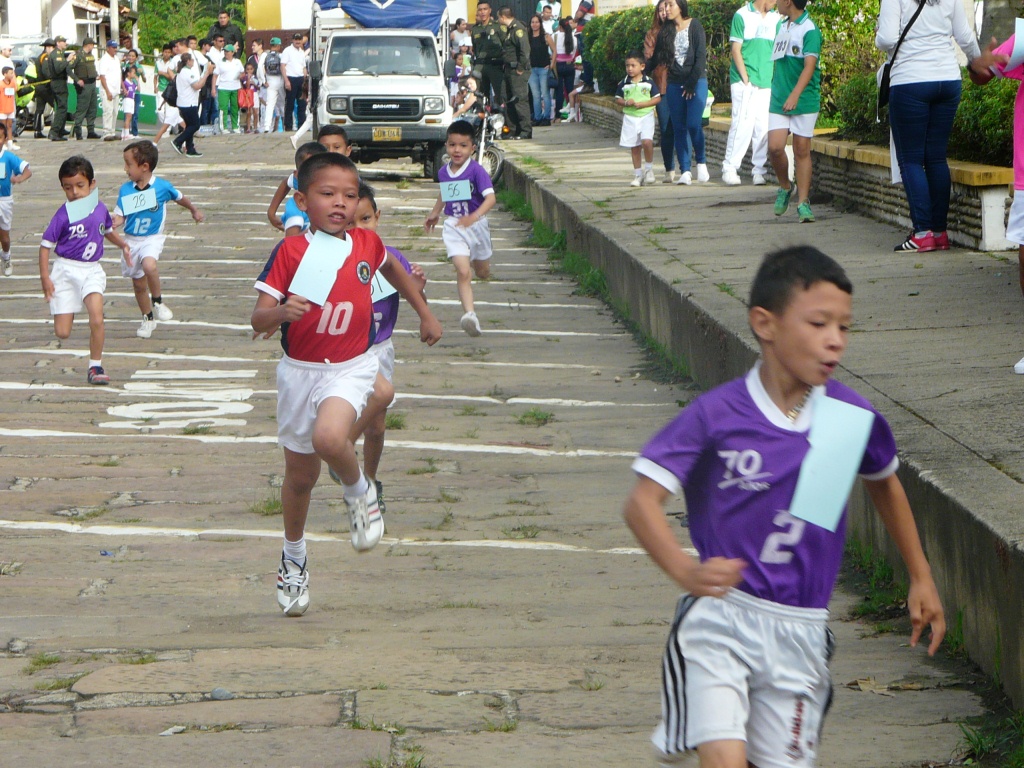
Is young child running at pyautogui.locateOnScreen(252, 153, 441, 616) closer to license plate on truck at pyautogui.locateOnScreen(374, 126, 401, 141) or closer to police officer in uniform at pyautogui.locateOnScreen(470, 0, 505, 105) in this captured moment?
license plate on truck at pyautogui.locateOnScreen(374, 126, 401, 141)

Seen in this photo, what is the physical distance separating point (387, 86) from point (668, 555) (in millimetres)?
20878

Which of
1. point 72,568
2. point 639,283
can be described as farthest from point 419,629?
point 639,283

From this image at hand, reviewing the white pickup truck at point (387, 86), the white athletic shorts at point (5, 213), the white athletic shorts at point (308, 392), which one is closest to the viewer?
the white athletic shorts at point (308, 392)

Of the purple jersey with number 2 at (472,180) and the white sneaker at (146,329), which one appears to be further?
the white sneaker at (146,329)

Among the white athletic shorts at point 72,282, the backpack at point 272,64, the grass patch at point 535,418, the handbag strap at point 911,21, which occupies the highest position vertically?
the handbag strap at point 911,21

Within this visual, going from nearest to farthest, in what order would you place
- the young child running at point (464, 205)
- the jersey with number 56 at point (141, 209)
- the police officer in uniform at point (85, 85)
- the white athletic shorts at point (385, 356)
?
the white athletic shorts at point (385, 356), the young child running at point (464, 205), the jersey with number 56 at point (141, 209), the police officer in uniform at point (85, 85)

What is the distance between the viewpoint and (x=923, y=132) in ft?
32.6

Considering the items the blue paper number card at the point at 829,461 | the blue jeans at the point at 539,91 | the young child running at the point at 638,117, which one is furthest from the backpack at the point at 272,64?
the blue paper number card at the point at 829,461

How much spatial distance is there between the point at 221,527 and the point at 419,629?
5.40ft

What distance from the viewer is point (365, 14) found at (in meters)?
26.1

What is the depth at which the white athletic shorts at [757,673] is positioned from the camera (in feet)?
9.96

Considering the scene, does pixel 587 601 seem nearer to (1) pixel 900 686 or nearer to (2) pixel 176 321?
(1) pixel 900 686

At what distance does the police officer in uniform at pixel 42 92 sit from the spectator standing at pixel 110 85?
1.08m

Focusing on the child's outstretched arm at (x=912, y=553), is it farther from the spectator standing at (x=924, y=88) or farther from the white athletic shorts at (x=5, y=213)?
the white athletic shorts at (x=5, y=213)
